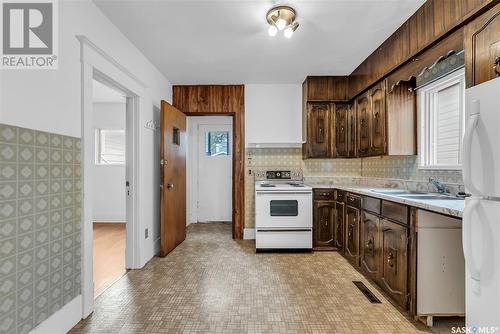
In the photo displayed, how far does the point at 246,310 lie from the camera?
2.03 metres

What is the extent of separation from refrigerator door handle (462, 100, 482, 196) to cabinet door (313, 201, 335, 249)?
2226 millimetres

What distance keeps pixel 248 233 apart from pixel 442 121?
2.87 metres

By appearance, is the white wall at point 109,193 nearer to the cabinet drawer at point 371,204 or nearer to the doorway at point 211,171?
the doorway at point 211,171

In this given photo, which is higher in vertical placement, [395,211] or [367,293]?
[395,211]

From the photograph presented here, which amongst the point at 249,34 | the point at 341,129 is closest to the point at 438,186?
the point at 341,129

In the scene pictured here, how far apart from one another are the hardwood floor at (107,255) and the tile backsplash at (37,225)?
2.42ft

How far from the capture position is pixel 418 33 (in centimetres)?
212

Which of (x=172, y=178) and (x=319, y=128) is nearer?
(x=172, y=178)

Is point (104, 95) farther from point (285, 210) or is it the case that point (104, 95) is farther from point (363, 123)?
point (363, 123)

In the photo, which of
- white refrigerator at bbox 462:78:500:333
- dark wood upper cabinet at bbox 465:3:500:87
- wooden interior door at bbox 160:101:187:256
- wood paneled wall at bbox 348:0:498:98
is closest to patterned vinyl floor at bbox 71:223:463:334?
wooden interior door at bbox 160:101:187:256

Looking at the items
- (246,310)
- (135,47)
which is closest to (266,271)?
(246,310)

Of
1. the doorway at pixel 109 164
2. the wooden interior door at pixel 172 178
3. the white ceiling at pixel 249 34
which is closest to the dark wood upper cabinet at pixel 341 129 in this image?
the white ceiling at pixel 249 34

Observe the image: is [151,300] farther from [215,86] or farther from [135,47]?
[215,86]

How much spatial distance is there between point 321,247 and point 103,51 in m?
3.25
